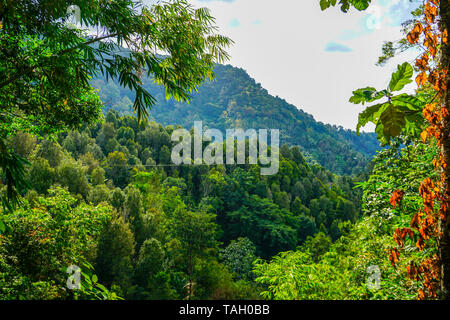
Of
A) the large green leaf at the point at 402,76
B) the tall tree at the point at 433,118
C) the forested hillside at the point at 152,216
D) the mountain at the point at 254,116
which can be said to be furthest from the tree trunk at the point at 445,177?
the mountain at the point at 254,116

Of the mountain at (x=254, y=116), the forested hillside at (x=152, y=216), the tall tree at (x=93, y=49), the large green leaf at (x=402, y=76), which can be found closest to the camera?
the large green leaf at (x=402, y=76)

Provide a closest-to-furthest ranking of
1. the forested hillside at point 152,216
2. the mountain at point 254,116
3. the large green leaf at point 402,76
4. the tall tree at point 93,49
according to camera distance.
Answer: the large green leaf at point 402,76 → the tall tree at point 93,49 → the forested hillside at point 152,216 → the mountain at point 254,116

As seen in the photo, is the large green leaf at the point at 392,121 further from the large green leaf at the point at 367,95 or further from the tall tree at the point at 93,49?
the tall tree at the point at 93,49

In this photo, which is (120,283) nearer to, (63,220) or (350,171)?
(63,220)

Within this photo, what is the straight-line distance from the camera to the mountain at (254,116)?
80.6 meters

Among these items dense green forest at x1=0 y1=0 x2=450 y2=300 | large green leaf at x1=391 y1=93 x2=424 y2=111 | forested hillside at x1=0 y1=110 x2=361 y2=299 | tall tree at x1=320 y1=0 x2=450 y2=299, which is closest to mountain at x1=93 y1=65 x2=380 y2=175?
forested hillside at x1=0 y1=110 x2=361 y2=299

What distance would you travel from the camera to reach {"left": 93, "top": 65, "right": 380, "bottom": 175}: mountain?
264ft

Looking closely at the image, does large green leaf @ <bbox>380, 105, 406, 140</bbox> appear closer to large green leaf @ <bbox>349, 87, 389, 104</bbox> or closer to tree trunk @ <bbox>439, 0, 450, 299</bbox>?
large green leaf @ <bbox>349, 87, 389, 104</bbox>

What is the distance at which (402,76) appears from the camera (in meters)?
0.79

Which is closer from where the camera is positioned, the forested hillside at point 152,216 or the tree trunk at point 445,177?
the tree trunk at point 445,177

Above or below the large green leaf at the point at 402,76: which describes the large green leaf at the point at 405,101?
below

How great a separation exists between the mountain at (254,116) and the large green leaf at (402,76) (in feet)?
256

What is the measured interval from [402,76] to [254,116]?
9561cm
